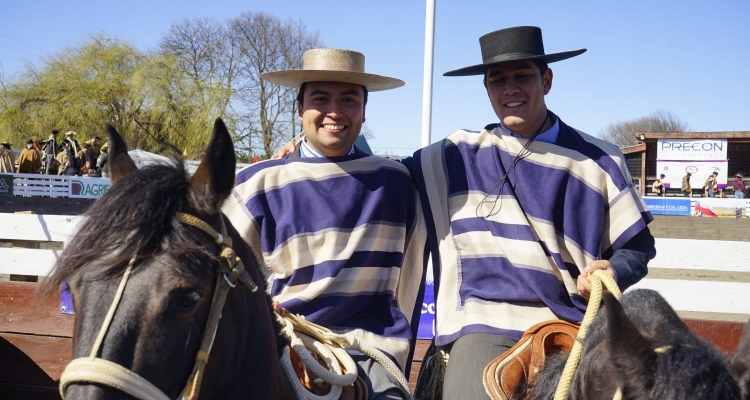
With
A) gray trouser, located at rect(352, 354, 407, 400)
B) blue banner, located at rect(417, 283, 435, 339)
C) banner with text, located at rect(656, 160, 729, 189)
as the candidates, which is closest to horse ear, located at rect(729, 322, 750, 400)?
gray trouser, located at rect(352, 354, 407, 400)

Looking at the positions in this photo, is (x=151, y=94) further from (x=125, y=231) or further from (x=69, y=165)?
(x=125, y=231)

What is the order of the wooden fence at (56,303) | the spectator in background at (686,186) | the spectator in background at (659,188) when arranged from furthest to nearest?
1. the spectator in background at (686,186)
2. the spectator in background at (659,188)
3. the wooden fence at (56,303)

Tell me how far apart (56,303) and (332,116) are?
8.08 feet

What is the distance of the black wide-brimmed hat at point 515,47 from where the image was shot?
344 centimetres

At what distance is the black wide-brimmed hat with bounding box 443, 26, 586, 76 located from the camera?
344 cm

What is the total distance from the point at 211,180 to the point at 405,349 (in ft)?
5.50

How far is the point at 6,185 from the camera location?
21859 millimetres

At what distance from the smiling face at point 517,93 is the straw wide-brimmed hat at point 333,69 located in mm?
654

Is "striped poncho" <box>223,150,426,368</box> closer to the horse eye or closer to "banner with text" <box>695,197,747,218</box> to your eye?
the horse eye

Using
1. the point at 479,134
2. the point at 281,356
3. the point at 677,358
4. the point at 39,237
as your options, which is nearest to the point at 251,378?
the point at 281,356

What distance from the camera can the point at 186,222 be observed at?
6.40ft

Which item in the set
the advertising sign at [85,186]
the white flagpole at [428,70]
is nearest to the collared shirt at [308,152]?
the white flagpole at [428,70]

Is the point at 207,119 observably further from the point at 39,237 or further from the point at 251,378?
the point at 251,378

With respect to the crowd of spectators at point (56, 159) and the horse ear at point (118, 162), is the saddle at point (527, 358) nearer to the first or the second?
the horse ear at point (118, 162)
